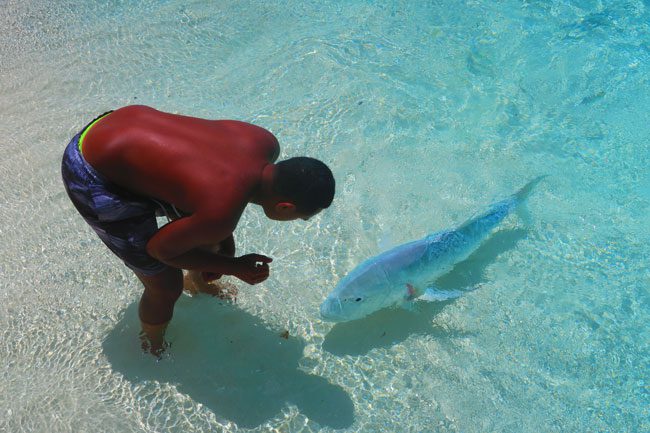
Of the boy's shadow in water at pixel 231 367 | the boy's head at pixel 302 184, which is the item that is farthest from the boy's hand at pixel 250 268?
the boy's shadow in water at pixel 231 367

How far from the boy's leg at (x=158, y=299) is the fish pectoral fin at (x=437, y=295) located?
1.64 metres

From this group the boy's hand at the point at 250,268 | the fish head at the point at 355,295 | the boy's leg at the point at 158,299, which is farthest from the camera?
the fish head at the point at 355,295

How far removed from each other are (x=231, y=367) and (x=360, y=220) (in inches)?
59.9

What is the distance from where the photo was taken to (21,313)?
318 cm

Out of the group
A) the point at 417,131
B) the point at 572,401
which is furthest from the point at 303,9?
the point at 572,401

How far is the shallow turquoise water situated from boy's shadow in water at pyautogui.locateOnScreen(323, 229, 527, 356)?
0.05ft

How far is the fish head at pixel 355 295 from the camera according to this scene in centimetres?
306

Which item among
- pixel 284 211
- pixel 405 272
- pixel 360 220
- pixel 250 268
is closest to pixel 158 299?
pixel 250 268

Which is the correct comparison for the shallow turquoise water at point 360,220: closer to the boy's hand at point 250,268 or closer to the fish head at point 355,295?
the fish head at point 355,295

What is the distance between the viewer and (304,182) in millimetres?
2201

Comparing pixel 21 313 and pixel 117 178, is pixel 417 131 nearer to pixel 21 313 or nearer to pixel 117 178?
pixel 117 178

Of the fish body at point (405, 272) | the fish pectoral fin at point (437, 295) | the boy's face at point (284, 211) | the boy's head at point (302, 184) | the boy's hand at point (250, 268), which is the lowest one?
the fish pectoral fin at point (437, 295)

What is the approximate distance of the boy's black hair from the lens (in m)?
2.20

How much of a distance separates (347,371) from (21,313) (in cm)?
207
